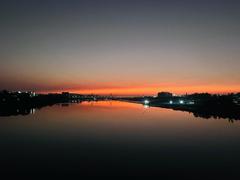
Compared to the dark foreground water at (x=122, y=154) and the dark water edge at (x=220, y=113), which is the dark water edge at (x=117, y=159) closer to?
the dark foreground water at (x=122, y=154)

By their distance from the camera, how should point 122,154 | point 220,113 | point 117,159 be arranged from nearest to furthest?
point 117,159 → point 122,154 → point 220,113

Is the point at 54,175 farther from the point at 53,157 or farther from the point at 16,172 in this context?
the point at 53,157

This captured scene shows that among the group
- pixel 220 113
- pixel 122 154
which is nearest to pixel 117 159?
pixel 122 154

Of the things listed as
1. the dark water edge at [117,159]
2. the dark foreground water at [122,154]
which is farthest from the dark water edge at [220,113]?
the dark water edge at [117,159]

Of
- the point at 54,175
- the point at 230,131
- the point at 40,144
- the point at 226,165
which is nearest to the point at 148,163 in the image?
the point at 226,165

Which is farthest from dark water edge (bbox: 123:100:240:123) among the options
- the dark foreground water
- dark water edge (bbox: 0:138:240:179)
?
dark water edge (bbox: 0:138:240:179)

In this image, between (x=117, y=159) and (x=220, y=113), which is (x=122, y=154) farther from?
(x=220, y=113)

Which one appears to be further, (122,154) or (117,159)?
(122,154)

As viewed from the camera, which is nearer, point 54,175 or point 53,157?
point 54,175

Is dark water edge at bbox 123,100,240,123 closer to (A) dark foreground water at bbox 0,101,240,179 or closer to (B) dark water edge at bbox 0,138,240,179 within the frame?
(A) dark foreground water at bbox 0,101,240,179

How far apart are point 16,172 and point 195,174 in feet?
31.8

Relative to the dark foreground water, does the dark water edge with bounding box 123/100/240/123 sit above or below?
above

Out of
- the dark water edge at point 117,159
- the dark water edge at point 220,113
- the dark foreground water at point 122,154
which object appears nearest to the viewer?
the dark water edge at point 117,159

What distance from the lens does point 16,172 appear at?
1695 centimetres
